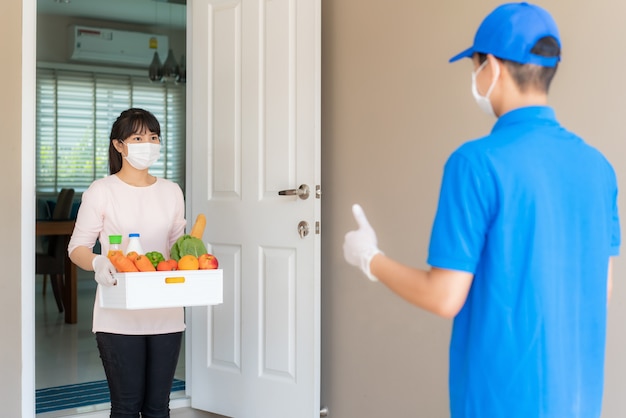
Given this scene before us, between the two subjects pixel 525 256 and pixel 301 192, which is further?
pixel 301 192

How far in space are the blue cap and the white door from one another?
1.90m

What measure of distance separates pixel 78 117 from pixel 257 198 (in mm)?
6055

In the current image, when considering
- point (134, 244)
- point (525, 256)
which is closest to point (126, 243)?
point (134, 244)

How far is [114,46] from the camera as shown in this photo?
8805 mm

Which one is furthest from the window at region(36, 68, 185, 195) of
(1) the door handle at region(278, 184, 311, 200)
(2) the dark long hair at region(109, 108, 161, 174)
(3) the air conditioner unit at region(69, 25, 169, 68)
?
(2) the dark long hair at region(109, 108, 161, 174)

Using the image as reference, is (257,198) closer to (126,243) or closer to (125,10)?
(126,243)

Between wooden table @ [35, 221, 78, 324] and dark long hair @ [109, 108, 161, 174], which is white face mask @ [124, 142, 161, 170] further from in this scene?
wooden table @ [35, 221, 78, 324]

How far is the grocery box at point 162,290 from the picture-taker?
2.35m

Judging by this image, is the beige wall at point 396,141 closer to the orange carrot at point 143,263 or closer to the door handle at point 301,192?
the door handle at point 301,192

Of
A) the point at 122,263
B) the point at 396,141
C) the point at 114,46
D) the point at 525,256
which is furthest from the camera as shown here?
the point at 114,46

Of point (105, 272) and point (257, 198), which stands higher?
point (257, 198)

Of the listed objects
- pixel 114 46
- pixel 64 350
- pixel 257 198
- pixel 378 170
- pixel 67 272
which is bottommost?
pixel 64 350

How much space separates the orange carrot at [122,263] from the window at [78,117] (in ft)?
21.9

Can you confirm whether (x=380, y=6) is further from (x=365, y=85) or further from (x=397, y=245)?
(x=397, y=245)
